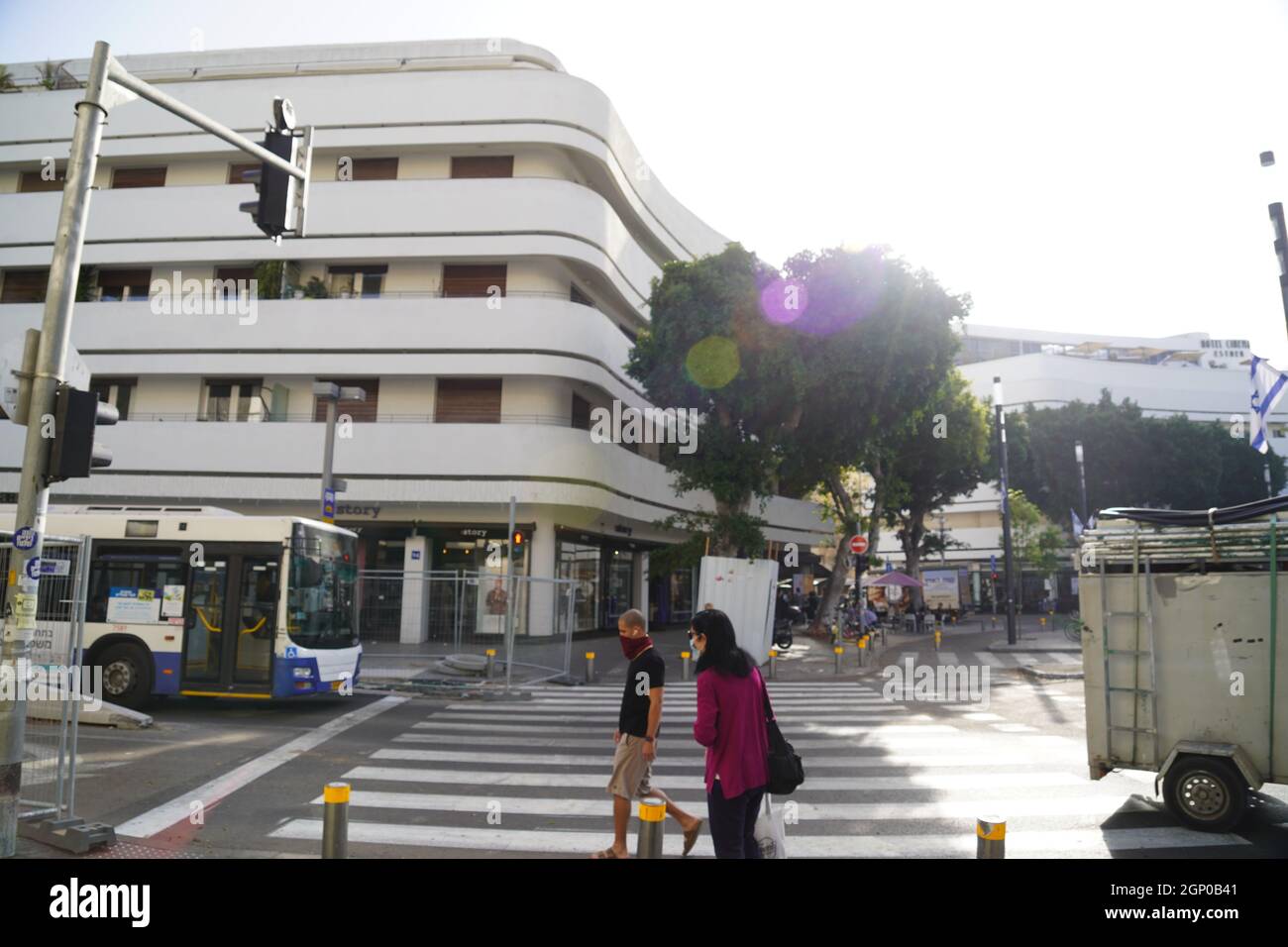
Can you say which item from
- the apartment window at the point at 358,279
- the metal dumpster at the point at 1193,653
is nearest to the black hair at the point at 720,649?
the metal dumpster at the point at 1193,653

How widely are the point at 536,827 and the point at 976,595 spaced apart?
54800 millimetres

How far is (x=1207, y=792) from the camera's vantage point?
21.9 feet

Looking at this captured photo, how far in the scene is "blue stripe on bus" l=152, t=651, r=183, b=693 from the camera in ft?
39.4

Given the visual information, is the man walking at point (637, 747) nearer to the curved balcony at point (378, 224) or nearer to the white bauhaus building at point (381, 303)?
the white bauhaus building at point (381, 303)

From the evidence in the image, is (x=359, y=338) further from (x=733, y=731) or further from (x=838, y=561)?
(x=733, y=731)

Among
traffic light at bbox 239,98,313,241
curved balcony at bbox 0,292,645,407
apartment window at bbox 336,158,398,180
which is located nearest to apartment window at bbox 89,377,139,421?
curved balcony at bbox 0,292,645,407

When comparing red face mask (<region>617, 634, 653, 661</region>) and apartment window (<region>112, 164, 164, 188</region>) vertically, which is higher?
apartment window (<region>112, 164, 164, 188</region>)

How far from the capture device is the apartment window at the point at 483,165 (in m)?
26.5

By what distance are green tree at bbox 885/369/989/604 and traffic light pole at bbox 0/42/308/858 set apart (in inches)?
1171

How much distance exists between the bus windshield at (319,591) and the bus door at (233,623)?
284 millimetres

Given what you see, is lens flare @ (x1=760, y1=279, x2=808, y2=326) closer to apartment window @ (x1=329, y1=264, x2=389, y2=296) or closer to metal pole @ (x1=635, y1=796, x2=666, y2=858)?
apartment window @ (x1=329, y1=264, x2=389, y2=296)
